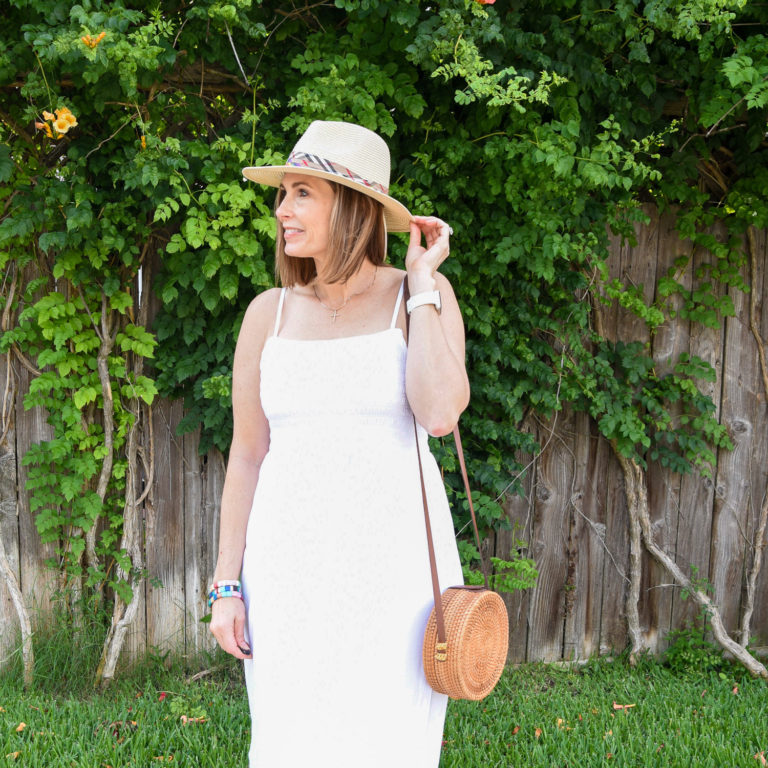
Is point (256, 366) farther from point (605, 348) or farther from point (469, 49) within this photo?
point (605, 348)

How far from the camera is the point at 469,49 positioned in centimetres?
258

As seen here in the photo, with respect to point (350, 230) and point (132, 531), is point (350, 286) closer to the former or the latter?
point (350, 230)

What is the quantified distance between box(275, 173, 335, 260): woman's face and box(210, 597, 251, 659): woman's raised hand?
83cm

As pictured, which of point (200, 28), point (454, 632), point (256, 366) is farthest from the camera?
point (200, 28)

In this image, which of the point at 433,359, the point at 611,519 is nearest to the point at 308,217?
the point at 433,359

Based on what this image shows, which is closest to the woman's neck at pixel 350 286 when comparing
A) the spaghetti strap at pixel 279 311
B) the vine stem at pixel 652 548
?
the spaghetti strap at pixel 279 311

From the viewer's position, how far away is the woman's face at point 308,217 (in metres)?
1.68

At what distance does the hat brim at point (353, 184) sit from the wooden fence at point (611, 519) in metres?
1.84

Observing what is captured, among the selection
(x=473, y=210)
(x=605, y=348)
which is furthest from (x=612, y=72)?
(x=605, y=348)

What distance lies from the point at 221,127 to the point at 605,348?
2.06 metres

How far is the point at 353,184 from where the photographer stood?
Result: 64.9 inches

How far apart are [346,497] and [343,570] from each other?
6.2 inches

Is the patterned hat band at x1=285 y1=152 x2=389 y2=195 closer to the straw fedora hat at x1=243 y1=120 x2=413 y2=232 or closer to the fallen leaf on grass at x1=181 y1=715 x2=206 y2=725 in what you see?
the straw fedora hat at x1=243 y1=120 x2=413 y2=232

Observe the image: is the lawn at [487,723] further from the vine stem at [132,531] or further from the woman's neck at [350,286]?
the woman's neck at [350,286]
